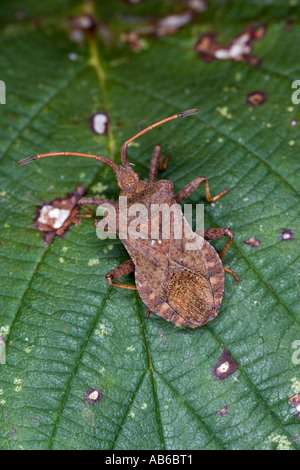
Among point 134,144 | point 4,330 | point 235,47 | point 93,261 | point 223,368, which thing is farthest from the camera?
point 235,47

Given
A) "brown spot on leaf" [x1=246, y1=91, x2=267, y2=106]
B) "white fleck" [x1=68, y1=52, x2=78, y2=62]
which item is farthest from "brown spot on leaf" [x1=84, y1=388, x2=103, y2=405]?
"white fleck" [x1=68, y1=52, x2=78, y2=62]

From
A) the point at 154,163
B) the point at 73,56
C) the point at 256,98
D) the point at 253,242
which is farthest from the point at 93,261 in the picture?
the point at 73,56

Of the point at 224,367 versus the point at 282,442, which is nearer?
the point at 282,442

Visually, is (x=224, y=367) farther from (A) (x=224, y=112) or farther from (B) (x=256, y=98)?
(B) (x=256, y=98)

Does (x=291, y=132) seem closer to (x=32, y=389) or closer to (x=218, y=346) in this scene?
(x=218, y=346)

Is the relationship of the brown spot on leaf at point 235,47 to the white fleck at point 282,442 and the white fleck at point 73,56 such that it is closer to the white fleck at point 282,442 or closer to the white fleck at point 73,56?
the white fleck at point 73,56
